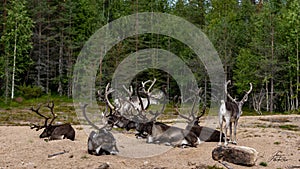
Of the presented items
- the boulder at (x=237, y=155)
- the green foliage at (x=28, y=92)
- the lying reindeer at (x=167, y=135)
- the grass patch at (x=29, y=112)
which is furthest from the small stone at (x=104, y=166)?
the green foliage at (x=28, y=92)

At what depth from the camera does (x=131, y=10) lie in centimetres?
3538

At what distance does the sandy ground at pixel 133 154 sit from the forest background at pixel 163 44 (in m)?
16.6

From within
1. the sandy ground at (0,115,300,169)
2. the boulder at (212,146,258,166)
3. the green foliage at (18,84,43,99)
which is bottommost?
the sandy ground at (0,115,300,169)

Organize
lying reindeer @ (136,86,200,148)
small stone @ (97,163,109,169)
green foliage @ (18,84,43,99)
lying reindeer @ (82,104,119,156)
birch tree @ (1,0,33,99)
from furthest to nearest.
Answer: green foliage @ (18,84,43,99) → birch tree @ (1,0,33,99) → lying reindeer @ (136,86,200,148) → lying reindeer @ (82,104,119,156) → small stone @ (97,163,109,169)

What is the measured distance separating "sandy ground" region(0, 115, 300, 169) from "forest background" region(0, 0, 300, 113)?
1663 cm

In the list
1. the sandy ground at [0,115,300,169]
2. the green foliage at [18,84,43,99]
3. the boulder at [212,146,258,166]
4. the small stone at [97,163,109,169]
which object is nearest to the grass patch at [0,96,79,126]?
the green foliage at [18,84,43,99]

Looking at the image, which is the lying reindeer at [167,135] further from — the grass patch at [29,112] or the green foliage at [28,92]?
the green foliage at [28,92]

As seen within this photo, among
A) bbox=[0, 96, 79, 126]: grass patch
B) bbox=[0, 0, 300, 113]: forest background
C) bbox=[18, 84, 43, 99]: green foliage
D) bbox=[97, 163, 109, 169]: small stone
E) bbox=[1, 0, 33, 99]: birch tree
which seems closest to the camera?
bbox=[97, 163, 109, 169]: small stone

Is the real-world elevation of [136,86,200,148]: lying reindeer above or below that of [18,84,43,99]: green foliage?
below

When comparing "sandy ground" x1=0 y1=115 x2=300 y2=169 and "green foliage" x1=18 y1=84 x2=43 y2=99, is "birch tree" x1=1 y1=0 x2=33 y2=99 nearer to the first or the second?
"green foliage" x1=18 y1=84 x2=43 y2=99

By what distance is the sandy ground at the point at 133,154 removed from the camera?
841cm

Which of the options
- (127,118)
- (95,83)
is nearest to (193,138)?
(127,118)

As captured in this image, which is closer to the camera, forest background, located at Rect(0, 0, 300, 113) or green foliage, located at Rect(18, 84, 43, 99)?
forest background, located at Rect(0, 0, 300, 113)

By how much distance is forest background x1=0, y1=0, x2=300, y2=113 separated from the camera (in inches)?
1143
